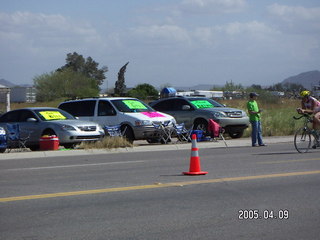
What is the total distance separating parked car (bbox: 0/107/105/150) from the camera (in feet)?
62.6

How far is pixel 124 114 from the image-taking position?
828 inches

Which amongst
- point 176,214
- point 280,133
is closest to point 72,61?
point 280,133

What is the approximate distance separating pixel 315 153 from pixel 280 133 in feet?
29.2

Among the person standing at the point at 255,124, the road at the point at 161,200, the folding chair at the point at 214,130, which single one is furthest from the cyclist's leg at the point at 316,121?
the folding chair at the point at 214,130

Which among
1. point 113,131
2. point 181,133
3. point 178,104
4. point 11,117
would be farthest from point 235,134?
point 11,117

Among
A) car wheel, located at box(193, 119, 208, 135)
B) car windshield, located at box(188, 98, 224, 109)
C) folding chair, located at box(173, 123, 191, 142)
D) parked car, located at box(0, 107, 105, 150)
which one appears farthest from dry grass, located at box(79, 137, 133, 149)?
car windshield, located at box(188, 98, 224, 109)

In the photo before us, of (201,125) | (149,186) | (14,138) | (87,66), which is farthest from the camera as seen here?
(87,66)

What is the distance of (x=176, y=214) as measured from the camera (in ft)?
26.8

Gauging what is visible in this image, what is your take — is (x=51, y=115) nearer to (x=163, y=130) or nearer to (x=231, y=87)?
(x=163, y=130)

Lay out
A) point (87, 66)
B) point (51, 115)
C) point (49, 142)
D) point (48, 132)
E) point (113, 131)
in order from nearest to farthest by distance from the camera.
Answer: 1. point (49, 142)
2. point (48, 132)
3. point (51, 115)
4. point (113, 131)
5. point (87, 66)

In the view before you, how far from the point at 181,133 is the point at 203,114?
78.5 inches

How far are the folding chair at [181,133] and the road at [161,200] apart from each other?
590cm

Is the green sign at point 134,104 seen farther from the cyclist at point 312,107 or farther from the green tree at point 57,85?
the green tree at point 57,85

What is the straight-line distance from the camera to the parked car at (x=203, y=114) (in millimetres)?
22406
